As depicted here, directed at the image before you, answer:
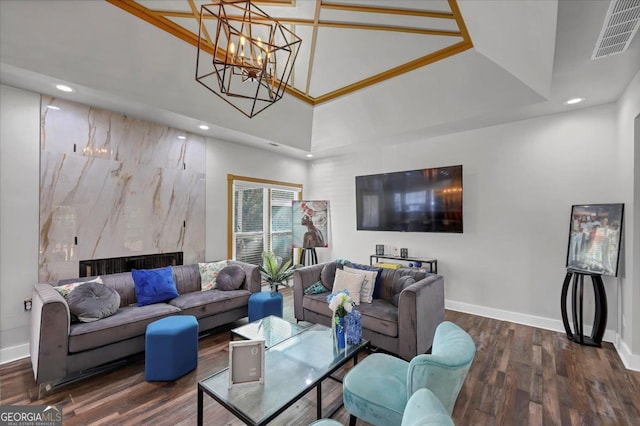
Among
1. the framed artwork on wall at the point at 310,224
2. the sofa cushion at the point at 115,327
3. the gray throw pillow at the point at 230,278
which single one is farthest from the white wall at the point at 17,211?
the framed artwork on wall at the point at 310,224

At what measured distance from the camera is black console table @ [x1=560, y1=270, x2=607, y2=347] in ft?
10.3

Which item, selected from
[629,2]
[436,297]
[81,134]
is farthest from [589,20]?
[81,134]

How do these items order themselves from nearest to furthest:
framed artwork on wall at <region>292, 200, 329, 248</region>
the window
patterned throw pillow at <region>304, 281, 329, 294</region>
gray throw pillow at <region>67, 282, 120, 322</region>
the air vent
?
the air vent → gray throw pillow at <region>67, 282, 120, 322</region> → patterned throw pillow at <region>304, 281, 329, 294</region> → the window → framed artwork on wall at <region>292, 200, 329, 248</region>

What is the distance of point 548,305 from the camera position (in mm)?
3727

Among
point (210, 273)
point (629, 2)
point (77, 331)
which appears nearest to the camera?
point (629, 2)

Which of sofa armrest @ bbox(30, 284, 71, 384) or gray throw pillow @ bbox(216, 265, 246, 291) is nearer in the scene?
sofa armrest @ bbox(30, 284, 71, 384)

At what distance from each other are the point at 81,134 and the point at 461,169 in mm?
5238

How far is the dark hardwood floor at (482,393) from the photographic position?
2.09 metres

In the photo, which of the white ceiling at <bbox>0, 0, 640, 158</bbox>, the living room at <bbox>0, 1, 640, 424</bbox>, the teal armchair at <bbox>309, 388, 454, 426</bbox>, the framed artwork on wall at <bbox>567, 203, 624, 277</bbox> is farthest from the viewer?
the framed artwork on wall at <bbox>567, 203, 624, 277</bbox>

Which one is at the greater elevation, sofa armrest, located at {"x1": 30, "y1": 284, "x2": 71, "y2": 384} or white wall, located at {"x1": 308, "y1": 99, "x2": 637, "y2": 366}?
white wall, located at {"x1": 308, "y1": 99, "x2": 637, "y2": 366}

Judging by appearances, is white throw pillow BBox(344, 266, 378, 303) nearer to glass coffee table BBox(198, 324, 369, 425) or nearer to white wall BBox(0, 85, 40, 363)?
glass coffee table BBox(198, 324, 369, 425)

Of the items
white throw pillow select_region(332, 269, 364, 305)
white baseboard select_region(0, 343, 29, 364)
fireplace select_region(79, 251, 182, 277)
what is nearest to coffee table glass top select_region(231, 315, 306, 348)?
white throw pillow select_region(332, 269, 364, 305)

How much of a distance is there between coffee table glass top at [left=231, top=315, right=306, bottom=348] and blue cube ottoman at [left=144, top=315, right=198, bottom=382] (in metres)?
0.48

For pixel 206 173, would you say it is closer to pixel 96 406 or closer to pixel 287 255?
pixel 287 255
